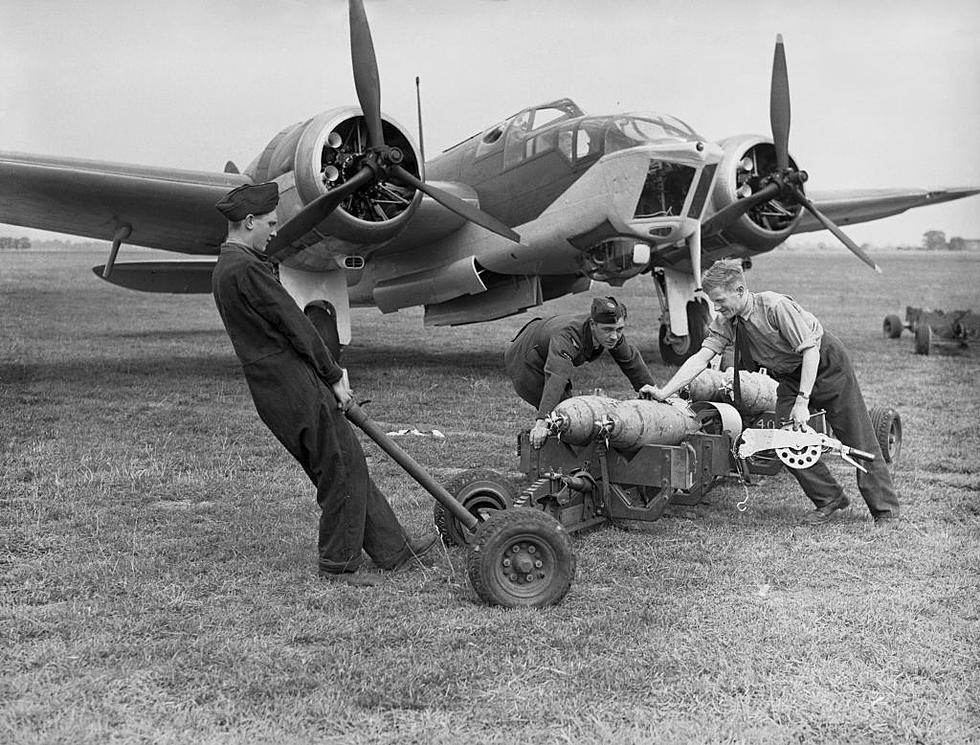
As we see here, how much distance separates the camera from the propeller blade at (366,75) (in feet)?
30.2

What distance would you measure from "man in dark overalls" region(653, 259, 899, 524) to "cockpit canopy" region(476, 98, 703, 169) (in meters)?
5.32

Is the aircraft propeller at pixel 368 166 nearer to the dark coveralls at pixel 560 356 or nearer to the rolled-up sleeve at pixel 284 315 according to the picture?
the dark coveralls at pixel 560 356

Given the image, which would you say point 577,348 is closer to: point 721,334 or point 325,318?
point 721,334

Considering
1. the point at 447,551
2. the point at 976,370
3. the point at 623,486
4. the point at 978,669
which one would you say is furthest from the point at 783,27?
the point at 978,669

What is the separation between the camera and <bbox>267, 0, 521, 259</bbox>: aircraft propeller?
926cm

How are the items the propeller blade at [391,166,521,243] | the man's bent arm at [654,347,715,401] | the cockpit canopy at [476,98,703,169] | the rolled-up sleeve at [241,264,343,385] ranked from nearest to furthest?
the rolled-up sleeve at [241,264,343,385]
the man's bent arm at [654,347,715,401]
the propeller blade at [391,166,521,243]
the cockpit canopy at [476,98,703,169]

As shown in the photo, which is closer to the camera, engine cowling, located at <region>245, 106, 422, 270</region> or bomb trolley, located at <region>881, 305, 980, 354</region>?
engine cowling, located at <region>245, 106, 422, 270</region>

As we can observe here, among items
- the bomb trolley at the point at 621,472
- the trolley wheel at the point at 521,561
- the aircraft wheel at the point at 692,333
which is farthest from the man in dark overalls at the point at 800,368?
the aircraft wheel at the point at 692,333

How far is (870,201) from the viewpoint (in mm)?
15258

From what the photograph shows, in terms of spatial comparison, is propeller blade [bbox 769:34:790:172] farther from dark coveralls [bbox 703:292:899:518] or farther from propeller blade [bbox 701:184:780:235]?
dark coveralls [bbox 703:292:899:518]

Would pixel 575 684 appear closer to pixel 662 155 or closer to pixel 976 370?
pixel 662 155

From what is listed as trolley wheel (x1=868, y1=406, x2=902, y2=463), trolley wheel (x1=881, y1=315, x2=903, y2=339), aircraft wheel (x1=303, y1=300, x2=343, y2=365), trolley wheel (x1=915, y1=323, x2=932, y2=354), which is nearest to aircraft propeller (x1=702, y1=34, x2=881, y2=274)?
trolley wheel (x1=915, y1=323, x2=932, y2=354)

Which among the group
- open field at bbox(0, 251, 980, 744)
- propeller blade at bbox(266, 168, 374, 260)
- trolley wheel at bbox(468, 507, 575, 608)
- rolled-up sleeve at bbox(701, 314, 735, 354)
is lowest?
open field at bbox(0, 251, 980, 744)

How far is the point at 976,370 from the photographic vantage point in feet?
40.7
